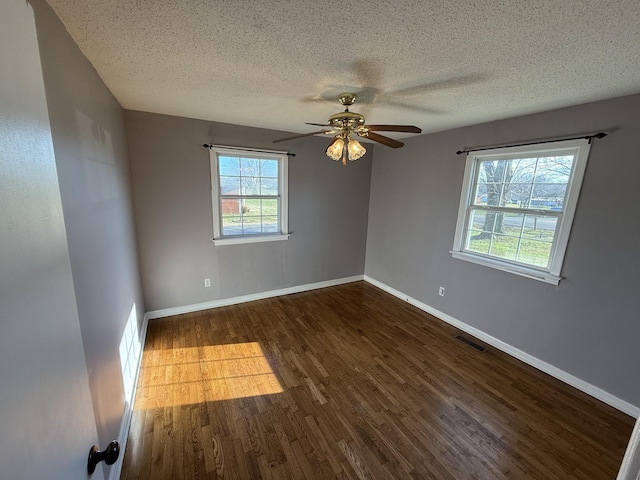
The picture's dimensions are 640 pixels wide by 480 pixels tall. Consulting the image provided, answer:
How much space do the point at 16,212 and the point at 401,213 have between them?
3.76 meters

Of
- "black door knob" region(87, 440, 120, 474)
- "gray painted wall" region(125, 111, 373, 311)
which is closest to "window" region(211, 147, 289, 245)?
"gray painted wall" region(125, 111, 373, 311)

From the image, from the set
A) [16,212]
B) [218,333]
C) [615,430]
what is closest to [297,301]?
[218,333]

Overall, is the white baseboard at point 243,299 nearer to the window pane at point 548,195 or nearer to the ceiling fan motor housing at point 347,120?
the ceiling fan motor housing at point 347,120

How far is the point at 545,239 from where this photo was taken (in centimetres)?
241

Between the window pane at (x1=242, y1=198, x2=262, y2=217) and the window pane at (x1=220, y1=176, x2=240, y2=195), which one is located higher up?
the window pane at (x1=220, y1=176, x2=240, y2=195)

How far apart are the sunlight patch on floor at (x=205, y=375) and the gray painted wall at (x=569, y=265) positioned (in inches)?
92.5

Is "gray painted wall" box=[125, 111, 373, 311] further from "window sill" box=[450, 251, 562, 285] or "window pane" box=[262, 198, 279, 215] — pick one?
"window sill" box=[450, 251, 562, 285]

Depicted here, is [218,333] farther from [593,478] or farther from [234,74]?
[593,478]

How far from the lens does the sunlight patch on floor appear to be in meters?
2.03

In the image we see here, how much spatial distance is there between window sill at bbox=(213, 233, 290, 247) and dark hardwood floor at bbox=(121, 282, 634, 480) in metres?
1.00

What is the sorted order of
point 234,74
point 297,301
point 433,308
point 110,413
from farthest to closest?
1. point 297,301
2. point 433,308
3. point 234,74
4. point 110,413

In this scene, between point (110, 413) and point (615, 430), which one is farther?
point (615, 430)

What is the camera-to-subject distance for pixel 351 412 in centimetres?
191

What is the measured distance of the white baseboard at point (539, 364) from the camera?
6.64 ft
